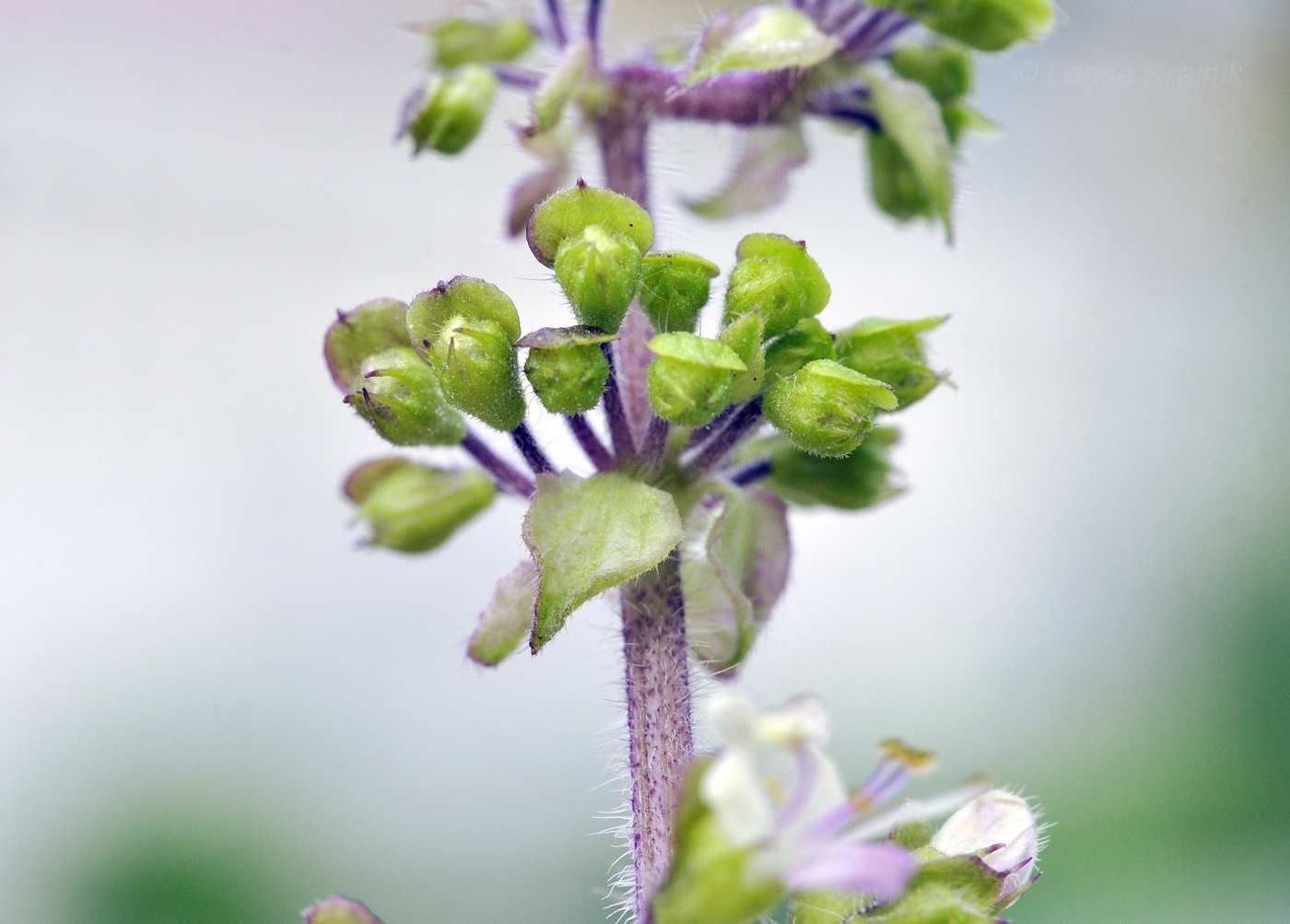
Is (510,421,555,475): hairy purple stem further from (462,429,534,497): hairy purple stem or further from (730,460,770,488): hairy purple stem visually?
(730,460,770,488): hairy purple stem

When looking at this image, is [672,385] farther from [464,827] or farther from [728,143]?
[464,827]

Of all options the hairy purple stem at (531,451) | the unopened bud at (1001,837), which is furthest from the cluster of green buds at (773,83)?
the unopened bud at (1001,837)

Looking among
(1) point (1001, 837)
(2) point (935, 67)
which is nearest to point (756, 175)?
(2) point (935, 67)

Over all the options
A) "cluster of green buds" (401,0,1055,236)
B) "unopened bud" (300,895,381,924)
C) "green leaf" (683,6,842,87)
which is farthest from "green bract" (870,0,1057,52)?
"unopened bud" (300,895,381,924)

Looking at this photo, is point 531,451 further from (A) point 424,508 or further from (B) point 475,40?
(B) point 475,40

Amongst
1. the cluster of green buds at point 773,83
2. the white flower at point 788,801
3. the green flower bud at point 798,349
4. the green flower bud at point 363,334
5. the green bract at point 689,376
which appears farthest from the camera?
the cluster of green buds at point 773,83

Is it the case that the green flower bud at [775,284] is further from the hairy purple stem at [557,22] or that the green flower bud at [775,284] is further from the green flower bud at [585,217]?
the hairy purple stem at [557,22]

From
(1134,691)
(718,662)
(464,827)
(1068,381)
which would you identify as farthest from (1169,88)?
(718,662)
